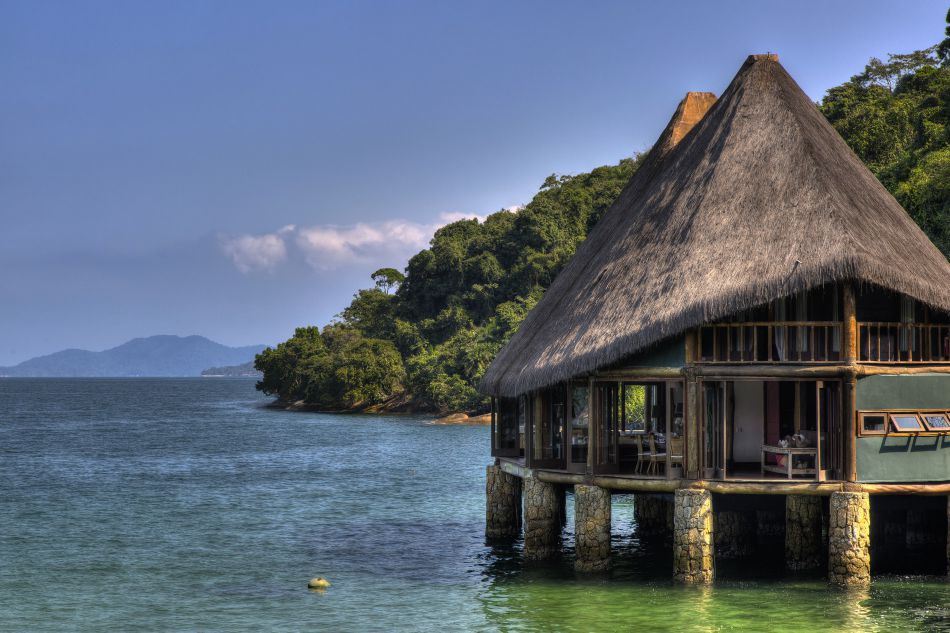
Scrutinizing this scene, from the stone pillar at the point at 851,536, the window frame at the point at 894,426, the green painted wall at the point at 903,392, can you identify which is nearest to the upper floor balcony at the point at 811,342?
the green painted wall at the point at 903,392

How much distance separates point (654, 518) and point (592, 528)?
7.76 meters

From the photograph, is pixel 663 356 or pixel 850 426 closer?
pixel 850 426

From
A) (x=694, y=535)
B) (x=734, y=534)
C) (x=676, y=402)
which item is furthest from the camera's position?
(x=676, y=402)

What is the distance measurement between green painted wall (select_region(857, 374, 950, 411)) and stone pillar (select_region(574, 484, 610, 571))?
18.9 feet

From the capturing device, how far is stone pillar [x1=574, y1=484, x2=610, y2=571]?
2406cm

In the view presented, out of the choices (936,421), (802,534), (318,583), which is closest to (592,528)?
(802,534)

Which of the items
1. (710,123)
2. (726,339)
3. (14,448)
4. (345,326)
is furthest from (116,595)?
(345,326)

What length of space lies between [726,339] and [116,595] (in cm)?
1491

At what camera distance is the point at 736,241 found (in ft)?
77.2

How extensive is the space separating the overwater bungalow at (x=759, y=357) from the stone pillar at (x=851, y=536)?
0.03 meters

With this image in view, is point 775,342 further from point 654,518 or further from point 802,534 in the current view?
point 654,518

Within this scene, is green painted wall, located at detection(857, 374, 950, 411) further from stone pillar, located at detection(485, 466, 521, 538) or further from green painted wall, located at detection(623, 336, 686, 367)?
stone pillar, located at detection(485, 466, 521, 538)

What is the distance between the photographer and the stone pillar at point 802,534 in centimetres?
2406

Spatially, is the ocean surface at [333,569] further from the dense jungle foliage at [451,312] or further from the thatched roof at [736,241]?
the dense jungle foliage at [451,312]
